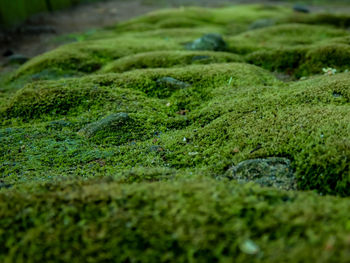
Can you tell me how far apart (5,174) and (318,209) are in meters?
3.58

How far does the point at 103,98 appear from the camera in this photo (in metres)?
5.62

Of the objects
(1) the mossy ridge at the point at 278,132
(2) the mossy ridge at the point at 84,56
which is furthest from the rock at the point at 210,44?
(1) the mossy ridge at the point at 278,132

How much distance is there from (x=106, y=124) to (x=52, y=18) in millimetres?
18120

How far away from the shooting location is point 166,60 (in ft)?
25.5

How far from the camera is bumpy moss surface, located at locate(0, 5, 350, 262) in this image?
2.06 metres

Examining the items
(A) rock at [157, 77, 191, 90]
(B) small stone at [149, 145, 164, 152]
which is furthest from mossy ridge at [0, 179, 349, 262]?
(A) rock at [157, 77, 191, 90]

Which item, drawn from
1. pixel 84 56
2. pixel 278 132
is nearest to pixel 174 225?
pixel 278 132

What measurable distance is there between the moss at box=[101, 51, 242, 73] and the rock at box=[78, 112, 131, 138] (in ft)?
9.59

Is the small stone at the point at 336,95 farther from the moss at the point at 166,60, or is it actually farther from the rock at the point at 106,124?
the moss at the point at 166,60

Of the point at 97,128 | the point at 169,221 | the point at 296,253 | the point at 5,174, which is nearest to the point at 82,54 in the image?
the point at 97,128

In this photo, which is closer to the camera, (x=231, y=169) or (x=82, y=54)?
(x=231, y=169)

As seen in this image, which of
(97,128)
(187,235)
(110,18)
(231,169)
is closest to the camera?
(187,235)

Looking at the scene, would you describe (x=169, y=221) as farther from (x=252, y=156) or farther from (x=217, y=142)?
(x=217, y=142)

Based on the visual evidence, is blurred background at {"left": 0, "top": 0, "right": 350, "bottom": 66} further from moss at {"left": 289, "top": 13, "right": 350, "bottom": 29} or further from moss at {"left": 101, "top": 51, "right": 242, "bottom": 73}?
moss at {"left": 289, "top": 13, "right": 350, "bottom": 29}
